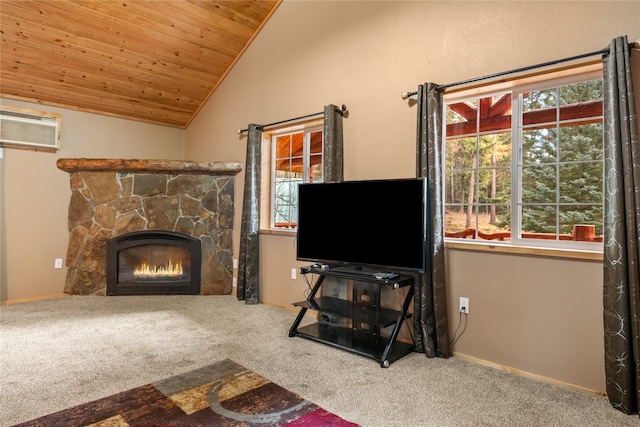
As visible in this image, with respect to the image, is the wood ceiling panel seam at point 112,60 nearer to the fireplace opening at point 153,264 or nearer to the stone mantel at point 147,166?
the stone mantel at point 147,166

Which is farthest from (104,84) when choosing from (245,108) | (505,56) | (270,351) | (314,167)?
(505,56)

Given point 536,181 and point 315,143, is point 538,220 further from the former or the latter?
point 315,143

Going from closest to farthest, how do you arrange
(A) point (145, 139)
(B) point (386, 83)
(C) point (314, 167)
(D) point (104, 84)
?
1. (B) point (386, 83)
2. (C) point (314, 167)
3. (D) point (104, 84)
4. (A) point (145, 139)

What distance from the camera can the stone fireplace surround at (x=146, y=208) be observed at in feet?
15.2

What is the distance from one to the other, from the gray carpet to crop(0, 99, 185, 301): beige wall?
713 mm

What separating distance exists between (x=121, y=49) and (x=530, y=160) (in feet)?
13.4

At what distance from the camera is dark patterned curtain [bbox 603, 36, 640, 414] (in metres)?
2.07

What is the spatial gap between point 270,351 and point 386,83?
2.38 metres

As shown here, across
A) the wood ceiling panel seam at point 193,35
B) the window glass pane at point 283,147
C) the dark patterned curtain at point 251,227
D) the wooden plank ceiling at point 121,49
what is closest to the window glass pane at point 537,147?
the window glass pane at point 283,147

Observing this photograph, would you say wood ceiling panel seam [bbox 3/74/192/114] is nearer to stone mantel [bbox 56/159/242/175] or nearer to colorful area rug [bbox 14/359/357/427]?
stone mantel [bbox 56/159/242/175]

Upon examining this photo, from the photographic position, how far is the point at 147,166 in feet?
15.2

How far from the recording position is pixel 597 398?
7.44ft

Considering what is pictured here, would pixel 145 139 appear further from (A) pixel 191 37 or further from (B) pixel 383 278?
(B) pixel 383 278

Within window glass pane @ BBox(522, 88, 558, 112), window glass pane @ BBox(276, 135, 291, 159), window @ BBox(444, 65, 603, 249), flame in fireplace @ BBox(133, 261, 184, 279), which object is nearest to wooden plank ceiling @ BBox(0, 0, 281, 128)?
window glass pane @ BBox(276, 135, 291, 159)
